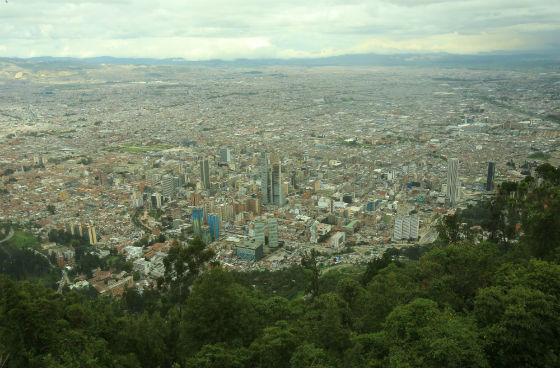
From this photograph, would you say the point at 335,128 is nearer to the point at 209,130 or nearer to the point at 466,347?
the point at 209,130

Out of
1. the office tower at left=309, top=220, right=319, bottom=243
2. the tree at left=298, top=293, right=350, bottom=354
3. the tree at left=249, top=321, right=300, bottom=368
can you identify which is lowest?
the office tower at left=309, top=220, right=319, bottom=243

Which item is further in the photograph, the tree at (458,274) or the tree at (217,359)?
the tree at (458,274)

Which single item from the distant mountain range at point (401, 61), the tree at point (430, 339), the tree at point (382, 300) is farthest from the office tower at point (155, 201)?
the distant mountain range at point (401, 61)

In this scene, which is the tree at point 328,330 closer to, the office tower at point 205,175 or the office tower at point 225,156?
the office tower at point 205,175

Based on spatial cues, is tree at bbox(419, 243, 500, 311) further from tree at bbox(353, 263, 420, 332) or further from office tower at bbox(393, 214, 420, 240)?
office tower at bbox(393, 214, 420, 240)

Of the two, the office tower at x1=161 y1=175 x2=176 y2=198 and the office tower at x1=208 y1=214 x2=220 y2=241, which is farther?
the office tower at x1=161 y1=175 x2=176 y2=198

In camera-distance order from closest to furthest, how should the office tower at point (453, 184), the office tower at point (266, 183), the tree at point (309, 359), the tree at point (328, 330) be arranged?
1. the tree at point (309, 359)
2. the tree at point (328, 330)
3. the office tower at point (453, 184)
4. the office tower at point (266, 183)

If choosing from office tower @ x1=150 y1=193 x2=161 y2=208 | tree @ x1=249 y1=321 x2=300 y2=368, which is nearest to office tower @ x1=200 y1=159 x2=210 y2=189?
office tower @ x1=150 y1=193 x2=161 y2=208

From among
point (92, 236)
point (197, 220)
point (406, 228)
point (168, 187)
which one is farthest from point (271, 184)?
point (92, 236)

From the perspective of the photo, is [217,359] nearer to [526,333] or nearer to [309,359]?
[309,359]
